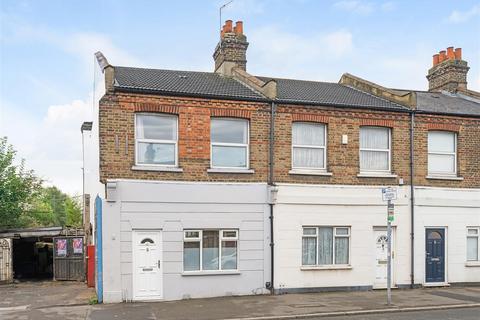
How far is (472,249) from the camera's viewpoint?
18984 millimetres

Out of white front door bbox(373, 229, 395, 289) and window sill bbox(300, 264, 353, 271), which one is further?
white front door bbox(373, 229, 395, 289)

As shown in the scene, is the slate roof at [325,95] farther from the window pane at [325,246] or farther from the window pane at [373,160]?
the window pane at [325,246]

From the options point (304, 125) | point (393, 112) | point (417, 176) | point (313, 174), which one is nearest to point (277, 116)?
point (304, 125)

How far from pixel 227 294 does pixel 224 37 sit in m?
11.7

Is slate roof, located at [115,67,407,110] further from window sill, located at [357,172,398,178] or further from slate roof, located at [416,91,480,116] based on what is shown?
Answer: window sill, located at [357,172,398,178]

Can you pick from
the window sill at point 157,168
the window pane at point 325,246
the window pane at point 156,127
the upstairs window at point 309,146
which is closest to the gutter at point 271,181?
the upstairs window at point 309,146

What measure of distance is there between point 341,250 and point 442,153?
5.40 meters

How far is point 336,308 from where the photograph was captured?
13922 mm

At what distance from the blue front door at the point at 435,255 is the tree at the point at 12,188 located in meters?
19.1

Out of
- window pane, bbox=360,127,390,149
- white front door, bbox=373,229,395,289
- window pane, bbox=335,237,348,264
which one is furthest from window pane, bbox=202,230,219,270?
window pane, bbox=360,127,390,149

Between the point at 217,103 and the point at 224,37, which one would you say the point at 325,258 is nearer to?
the point at 217,103

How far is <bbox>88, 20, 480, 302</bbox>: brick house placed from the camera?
15.4 metres

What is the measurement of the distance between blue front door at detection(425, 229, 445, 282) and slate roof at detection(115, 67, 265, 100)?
8.09 meters

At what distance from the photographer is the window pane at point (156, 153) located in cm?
1577
